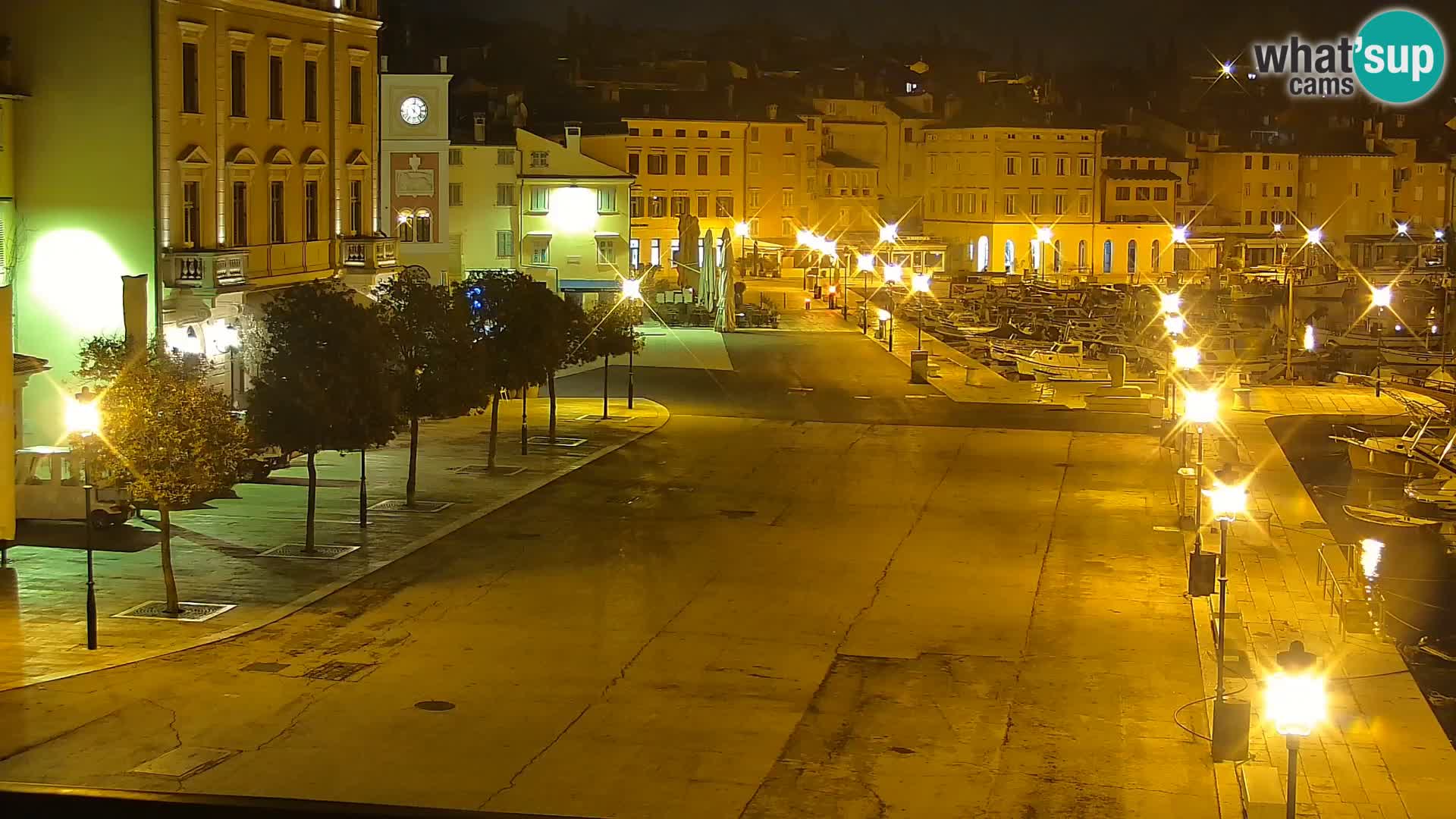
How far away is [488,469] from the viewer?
120 feet

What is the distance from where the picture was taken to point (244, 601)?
24.3 metres

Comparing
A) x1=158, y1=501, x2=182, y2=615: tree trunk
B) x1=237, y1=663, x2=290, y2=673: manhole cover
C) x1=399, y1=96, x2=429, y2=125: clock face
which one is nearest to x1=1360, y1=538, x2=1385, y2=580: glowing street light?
x1=237, y1=663, x2=290, y2=673: manhole cover

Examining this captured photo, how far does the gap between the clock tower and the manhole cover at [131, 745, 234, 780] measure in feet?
160

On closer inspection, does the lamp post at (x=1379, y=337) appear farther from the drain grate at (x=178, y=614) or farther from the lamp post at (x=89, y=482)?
the lamp post at (x=89, y=482)

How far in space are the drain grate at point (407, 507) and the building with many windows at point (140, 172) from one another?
19.7 feet

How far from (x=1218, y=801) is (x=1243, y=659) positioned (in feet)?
17.6

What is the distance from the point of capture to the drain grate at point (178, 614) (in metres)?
23.2

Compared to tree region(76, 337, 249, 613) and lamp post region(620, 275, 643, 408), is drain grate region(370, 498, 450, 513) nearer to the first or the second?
lamp post region(620, 275, 643, 408)

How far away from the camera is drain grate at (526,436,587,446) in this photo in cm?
4069

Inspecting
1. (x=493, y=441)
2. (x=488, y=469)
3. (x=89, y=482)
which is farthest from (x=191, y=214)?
(x=89, y=482)

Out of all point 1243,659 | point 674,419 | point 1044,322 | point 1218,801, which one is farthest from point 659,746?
point 1044,322

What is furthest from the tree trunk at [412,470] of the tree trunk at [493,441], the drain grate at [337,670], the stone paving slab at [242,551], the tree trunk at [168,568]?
the drain grate at [337,670]

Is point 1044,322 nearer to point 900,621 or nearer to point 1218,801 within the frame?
point 900,621

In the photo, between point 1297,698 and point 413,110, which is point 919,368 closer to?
point 413,110
